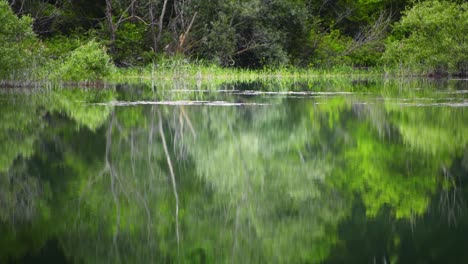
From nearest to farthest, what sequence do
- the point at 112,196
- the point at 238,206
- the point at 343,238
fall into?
the point at 343,238 < the point at 238,206 < the point at 112,196

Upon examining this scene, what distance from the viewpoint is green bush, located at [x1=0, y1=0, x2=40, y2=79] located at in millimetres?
24438

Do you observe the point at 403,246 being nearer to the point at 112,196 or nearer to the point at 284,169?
the point at 112,196

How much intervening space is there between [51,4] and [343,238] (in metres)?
38.3

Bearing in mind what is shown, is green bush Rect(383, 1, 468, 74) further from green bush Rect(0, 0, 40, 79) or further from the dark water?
the dark water

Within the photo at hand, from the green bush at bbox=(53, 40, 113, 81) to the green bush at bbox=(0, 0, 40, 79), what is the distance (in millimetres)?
1160

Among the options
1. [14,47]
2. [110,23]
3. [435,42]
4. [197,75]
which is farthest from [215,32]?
[14,47]

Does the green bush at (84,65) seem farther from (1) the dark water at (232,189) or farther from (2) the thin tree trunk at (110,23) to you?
(1) the dark water at (232,189)

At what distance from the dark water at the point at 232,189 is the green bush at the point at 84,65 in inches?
490

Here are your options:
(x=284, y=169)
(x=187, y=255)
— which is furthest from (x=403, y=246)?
(x=284, y=169)

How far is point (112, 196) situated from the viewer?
7.16m

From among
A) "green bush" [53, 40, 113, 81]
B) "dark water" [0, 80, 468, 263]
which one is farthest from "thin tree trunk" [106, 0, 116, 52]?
"dark water" [0, 80, 468, 263]

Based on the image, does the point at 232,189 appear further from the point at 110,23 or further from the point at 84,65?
the point at 110,23

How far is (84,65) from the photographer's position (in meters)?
27.4

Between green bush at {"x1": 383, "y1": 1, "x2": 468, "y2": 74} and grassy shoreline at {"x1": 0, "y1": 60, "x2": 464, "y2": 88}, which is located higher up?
green bush at {"x1": 383, "y1": 1, "x2": 468, "y2": 74}
